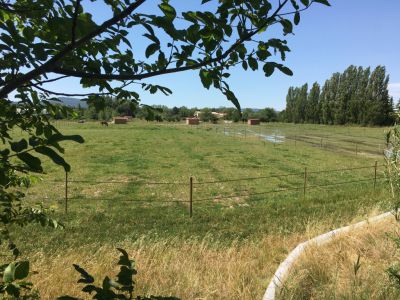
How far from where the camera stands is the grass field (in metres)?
4.85

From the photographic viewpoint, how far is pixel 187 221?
10.4 meters

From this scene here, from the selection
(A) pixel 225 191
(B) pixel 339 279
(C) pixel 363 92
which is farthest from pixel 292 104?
(B) pixel 339 279

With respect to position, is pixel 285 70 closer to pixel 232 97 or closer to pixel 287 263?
pixel 232 97

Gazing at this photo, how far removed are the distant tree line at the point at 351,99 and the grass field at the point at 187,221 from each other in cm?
5650

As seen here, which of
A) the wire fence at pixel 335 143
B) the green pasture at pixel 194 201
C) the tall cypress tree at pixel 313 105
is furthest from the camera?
the tall cypress tree at pixel 313 105

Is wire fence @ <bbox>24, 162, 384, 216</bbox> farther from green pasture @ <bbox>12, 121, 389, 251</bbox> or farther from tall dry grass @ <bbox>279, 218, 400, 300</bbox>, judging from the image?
tall dry grass @ <bbox>279, 218, 400, 300</bbox>

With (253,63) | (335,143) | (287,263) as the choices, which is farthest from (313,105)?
(253,63)

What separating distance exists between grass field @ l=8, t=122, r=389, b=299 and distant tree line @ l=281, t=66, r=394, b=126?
185 ft

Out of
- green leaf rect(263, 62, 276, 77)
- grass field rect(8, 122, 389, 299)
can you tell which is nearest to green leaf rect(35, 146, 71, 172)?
green leaf rect(263, 62, 276, 77)

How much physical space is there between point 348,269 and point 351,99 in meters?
80.5

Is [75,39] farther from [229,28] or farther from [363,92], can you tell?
[363,92]

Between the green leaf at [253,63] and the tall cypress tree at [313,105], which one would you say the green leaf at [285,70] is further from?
the tall cypress tree at [313,105]

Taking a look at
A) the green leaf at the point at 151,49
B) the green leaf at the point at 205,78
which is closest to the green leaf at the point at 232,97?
the green leaf at the point at 205,78

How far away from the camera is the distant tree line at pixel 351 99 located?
7469cm
